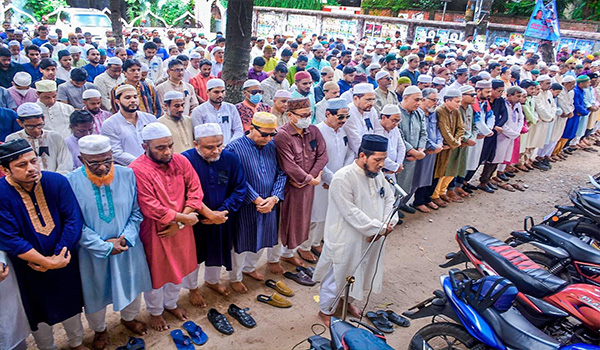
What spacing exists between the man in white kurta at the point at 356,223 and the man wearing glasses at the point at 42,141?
2708 mm

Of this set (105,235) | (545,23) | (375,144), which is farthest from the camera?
(545,23)

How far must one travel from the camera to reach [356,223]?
3.56 metres

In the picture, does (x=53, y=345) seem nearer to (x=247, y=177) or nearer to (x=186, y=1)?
(x=247, y=177)

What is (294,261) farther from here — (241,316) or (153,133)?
(153,133)

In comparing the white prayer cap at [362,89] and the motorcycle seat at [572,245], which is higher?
the white prayer cap at [362,89]

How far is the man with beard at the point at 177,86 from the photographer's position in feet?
20.8

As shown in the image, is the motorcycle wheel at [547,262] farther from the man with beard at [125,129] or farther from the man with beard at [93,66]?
the man with beard at [93,66]

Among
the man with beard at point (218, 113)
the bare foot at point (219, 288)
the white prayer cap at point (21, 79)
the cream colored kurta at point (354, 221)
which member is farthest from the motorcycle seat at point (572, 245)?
the white prayer cap at point (21, 79)

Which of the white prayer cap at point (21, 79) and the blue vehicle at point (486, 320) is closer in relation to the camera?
the blue vehicle at point (486, 320)

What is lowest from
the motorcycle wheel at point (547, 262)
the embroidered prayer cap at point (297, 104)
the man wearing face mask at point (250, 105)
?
the motorcycle wheel at point (547, 262)

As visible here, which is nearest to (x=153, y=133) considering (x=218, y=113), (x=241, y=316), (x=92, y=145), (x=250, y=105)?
(x=92, y=145)

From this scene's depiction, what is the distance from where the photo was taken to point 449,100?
628cm

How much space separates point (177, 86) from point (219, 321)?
4.07 m

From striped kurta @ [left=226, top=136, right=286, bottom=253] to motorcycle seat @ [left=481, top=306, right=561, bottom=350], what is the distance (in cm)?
215
